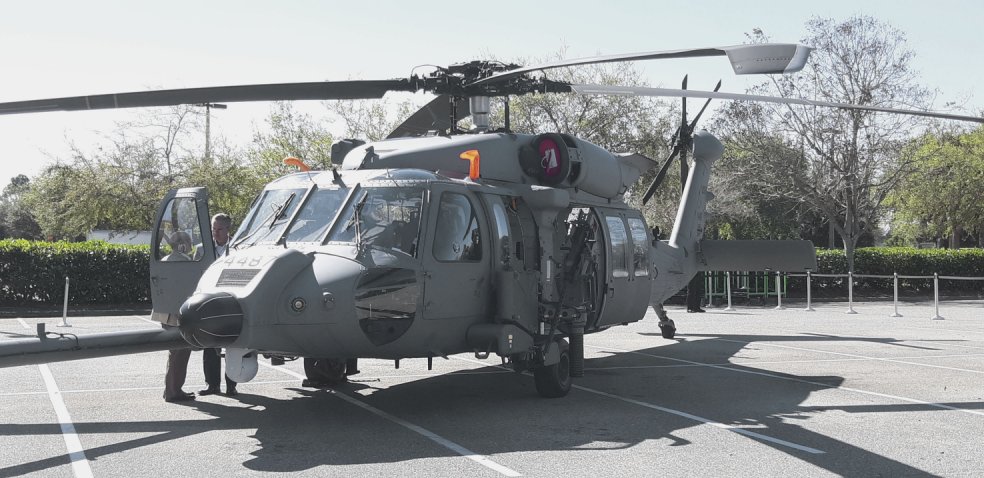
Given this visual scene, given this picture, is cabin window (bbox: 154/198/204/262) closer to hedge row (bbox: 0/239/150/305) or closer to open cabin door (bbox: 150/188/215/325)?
open cabin door (bbox: 150/188/215/325)

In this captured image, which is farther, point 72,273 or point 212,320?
point 72,273

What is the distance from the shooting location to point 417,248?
838 centimetres

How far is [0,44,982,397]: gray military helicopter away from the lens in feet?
25.0

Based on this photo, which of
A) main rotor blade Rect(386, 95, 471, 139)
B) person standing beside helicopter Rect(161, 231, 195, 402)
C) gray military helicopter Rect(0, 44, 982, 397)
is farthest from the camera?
main rotor blade Rect(386, 95, 471, 139)

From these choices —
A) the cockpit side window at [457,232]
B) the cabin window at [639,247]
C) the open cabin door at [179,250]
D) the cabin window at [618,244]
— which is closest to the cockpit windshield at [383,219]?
the cockpit side window at [457,232]

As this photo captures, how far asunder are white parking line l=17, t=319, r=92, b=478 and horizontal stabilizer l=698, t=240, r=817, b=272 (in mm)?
9683

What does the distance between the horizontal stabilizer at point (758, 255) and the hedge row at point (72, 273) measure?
54.8 feet

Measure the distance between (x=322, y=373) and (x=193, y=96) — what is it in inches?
131

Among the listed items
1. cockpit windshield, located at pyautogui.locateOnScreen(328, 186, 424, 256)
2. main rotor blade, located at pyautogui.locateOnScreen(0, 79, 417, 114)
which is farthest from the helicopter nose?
main rotor blade, located at pyautogui.locateOnScreen(0, 79, 417, 114)

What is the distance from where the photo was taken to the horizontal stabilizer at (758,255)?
14.8m

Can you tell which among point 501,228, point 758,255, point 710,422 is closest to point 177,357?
point 501,228

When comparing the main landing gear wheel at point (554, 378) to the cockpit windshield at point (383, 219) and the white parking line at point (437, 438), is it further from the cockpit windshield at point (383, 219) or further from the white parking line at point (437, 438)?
the cockpit windshield at point (383, 219)

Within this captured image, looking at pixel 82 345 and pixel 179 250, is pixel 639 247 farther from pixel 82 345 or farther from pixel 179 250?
pixel 82 345

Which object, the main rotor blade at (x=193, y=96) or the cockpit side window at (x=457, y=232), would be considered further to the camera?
the cockpit side window at (x=457, y=232)
